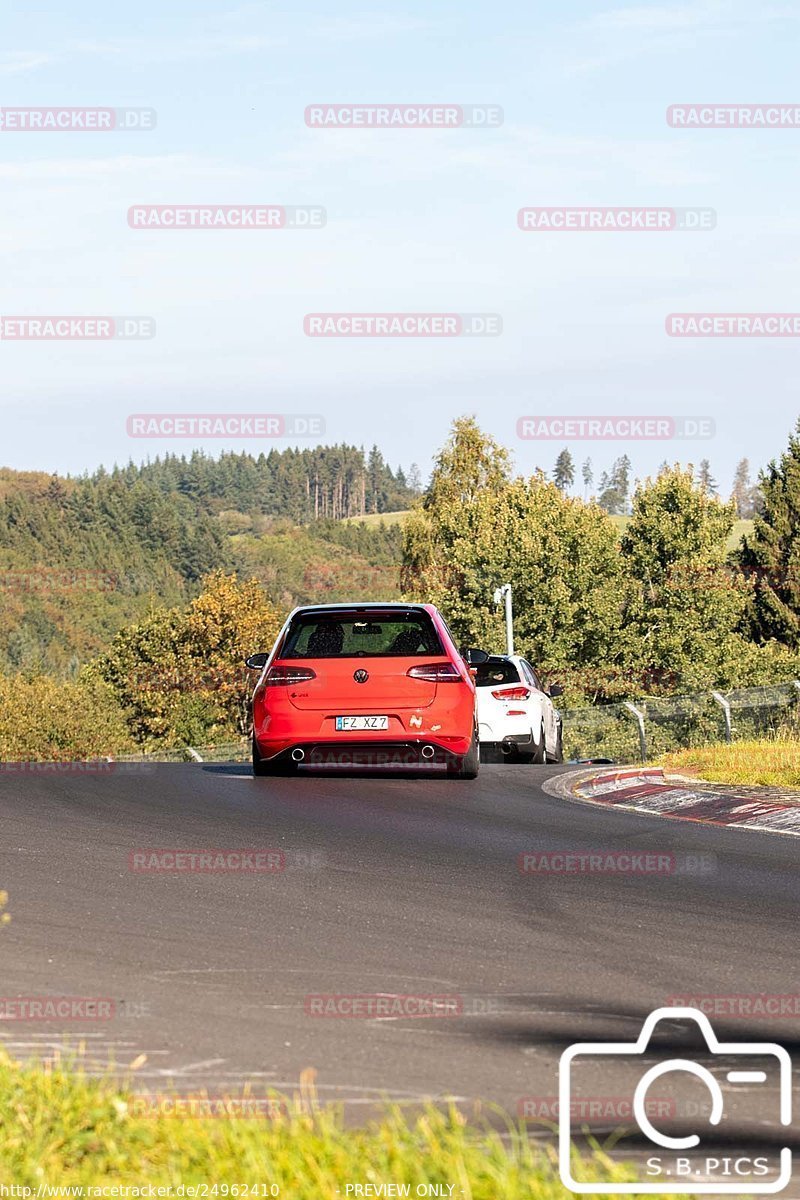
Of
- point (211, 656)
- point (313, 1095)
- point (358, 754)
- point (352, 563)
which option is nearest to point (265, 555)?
point (352, 563)

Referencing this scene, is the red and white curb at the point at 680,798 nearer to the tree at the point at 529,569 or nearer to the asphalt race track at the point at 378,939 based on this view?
the asphalt race track at the point at 378,939

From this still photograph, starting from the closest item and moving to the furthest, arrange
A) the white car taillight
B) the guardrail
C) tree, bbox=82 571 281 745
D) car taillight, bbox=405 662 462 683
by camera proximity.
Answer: car taillight, bbox=405 662 462 683 < the white car taillight < the guardrail < tree, bbox=82 571 281 745

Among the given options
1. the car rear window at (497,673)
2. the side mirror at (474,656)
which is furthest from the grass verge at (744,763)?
the car rear window at (497,673)

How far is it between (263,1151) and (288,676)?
40.8 ft

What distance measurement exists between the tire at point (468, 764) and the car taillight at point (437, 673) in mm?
789

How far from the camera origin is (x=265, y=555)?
18550cm

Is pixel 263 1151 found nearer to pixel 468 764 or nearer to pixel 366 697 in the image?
pixel 366 697

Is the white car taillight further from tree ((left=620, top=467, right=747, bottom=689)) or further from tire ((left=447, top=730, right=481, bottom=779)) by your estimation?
tree ((left=620, top=467, right=747, bottom=689))

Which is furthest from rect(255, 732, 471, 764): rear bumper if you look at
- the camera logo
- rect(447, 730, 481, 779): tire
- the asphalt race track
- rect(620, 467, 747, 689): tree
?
rect(620, 467, 747, 689): tree

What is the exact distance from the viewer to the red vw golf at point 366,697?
653 inches

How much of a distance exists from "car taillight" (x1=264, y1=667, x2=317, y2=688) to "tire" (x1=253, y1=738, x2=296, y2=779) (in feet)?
2.62

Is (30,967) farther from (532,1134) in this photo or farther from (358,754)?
(358,754)

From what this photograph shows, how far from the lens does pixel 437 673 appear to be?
659 inches

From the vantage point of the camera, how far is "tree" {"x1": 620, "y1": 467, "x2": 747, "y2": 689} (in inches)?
3017
